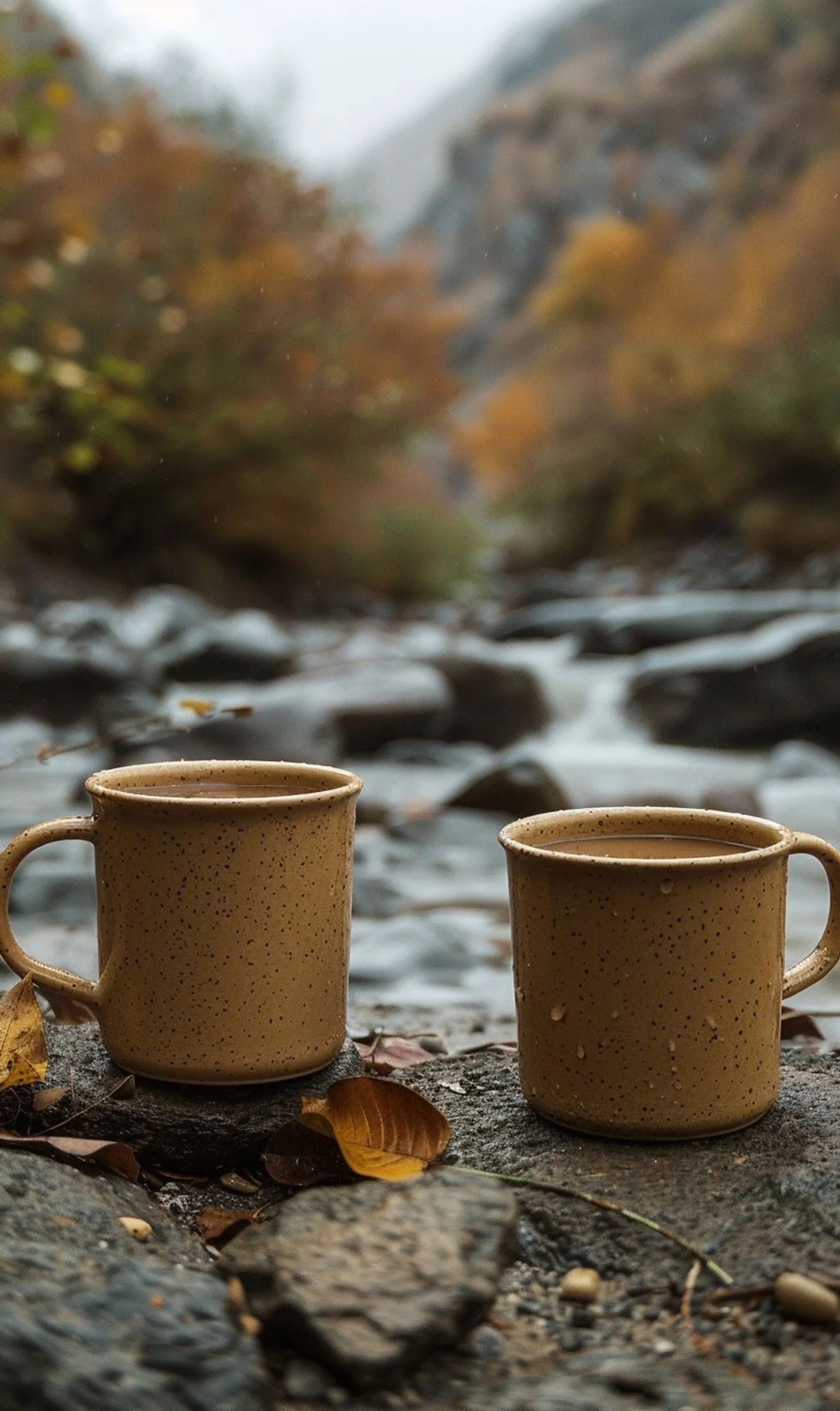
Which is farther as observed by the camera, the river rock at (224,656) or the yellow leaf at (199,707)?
the river rock at (224,656)

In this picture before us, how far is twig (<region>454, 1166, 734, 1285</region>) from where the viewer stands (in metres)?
0.58

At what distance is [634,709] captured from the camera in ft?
11.0

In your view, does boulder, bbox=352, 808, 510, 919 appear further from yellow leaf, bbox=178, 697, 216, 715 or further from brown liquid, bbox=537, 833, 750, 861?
brown liquid, bbox=537, 833, 750, 861

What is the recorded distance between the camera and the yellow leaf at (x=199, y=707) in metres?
1.08

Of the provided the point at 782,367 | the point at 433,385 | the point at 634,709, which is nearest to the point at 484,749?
the point at 634,709

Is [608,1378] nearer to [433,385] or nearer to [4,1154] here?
[4,1154]

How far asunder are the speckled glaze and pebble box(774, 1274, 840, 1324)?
145 mm

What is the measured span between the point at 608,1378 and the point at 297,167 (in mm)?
3382

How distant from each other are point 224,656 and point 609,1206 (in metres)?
2.86

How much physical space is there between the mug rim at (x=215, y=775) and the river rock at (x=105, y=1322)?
21 centimetres

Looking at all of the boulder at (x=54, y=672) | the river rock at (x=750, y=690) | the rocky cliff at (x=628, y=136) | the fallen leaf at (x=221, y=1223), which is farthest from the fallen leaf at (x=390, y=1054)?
the river rock at (x=750, y=690)

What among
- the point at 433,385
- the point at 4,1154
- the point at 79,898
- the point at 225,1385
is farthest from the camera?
the point at 433,385

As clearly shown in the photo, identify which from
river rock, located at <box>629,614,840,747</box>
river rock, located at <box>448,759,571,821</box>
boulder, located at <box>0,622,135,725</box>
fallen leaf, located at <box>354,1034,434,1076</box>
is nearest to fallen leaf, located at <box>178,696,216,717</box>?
fallen leaf, located at <box>354,1034,434,1076</box>

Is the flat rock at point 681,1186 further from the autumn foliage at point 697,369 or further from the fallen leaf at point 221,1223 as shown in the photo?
the autumn foliage at point 697,369
